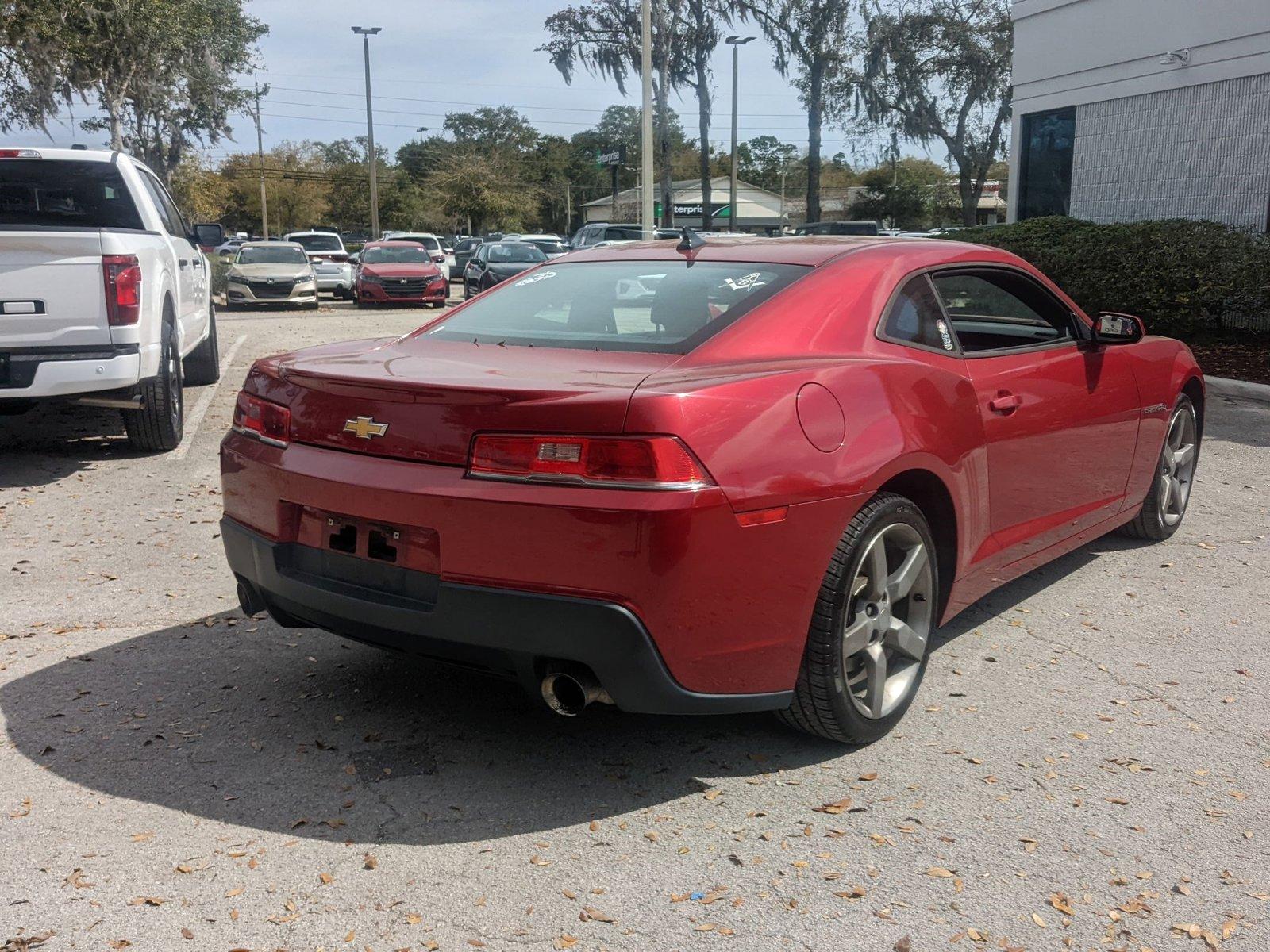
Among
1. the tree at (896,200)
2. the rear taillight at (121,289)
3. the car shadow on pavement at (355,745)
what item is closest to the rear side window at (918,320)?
the car shadow on pavement at (355,745)

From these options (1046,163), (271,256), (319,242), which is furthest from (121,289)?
(319,242)

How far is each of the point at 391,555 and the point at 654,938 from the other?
1.25 m

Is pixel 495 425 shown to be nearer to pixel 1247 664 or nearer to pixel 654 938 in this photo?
pixel 654 938

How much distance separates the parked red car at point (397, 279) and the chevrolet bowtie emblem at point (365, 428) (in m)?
24.2

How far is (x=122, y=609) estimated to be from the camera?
5105mm

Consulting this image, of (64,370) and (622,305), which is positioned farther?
(64,370)

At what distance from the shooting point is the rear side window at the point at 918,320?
4.03 m

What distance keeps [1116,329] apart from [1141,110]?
15.1 m

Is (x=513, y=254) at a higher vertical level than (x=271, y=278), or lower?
higher

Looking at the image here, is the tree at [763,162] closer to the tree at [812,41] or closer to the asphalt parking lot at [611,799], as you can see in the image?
the tree at [812,41]

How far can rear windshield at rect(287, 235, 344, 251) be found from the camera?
35.8 meters

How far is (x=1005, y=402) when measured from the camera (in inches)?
171

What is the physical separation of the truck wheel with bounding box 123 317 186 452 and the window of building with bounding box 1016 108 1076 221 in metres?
15.8

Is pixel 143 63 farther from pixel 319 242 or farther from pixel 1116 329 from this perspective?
pixel 1116 329
